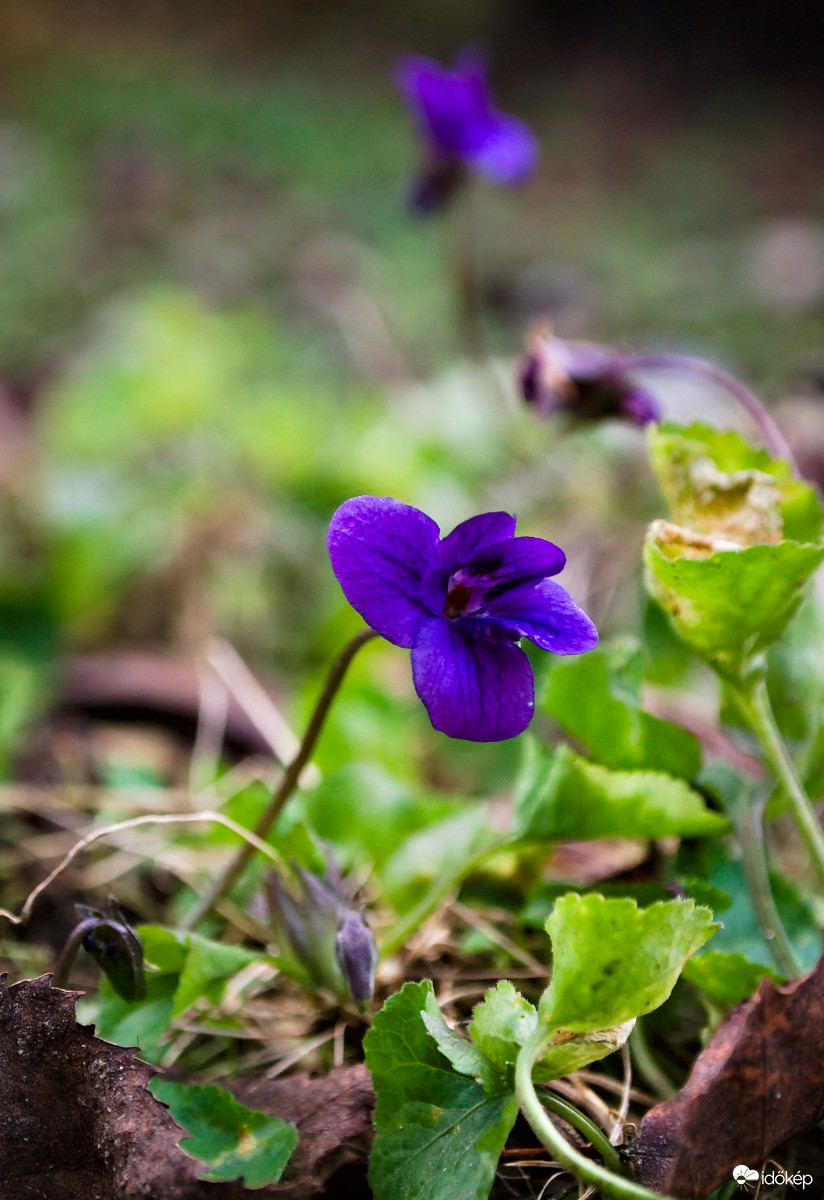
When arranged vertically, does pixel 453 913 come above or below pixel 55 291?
above

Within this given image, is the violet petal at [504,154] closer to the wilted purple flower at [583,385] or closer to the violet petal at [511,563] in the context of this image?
the wilted purple flower at [583,385]

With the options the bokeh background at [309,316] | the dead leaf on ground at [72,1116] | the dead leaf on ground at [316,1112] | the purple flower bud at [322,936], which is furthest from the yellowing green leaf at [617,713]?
the dead leaf on ground at [72,1116]

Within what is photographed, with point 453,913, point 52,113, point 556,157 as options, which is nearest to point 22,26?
point 52,113

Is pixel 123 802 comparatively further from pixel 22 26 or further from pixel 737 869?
pixel 22 26

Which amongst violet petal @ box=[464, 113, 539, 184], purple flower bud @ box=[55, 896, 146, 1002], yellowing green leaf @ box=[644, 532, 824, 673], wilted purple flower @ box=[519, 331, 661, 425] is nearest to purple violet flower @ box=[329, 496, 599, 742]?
yellowing green leaf @ box=[644, 532, 824, 673]

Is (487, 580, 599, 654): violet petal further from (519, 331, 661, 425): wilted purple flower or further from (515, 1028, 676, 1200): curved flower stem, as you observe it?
(519, 331, 661, 425): wilted purple flower

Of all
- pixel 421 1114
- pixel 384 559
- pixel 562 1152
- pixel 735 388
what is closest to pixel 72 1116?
pixel 421 1114
